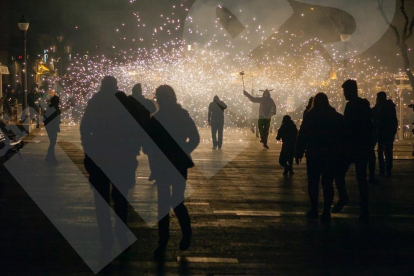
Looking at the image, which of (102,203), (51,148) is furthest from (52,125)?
(102,203)

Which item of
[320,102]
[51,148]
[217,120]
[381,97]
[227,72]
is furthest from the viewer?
[227,72]

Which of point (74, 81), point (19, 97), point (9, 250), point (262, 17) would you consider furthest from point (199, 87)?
point (9, 250)

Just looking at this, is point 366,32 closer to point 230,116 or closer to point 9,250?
point 230,116

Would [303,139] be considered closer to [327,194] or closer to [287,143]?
[327,194]

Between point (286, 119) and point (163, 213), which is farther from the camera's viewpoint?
point (286, 119)

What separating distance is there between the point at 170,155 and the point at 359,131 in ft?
11.6

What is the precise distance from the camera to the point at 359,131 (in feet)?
30.8

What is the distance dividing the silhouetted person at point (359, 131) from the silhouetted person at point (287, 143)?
5.10 metres

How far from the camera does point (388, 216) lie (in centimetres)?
943

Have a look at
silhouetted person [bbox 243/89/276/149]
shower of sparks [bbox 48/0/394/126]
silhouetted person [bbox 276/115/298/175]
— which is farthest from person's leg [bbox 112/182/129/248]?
shower of sparks [bbox 48/0/394/126]

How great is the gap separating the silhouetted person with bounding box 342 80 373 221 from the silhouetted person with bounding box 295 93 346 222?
0.24 meters

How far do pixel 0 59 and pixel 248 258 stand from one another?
40.2m

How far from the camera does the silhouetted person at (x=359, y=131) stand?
30.4 ft

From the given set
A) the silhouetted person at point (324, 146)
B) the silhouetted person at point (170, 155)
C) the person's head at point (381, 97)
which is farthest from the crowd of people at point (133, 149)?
the person's head at point (381, 97)
